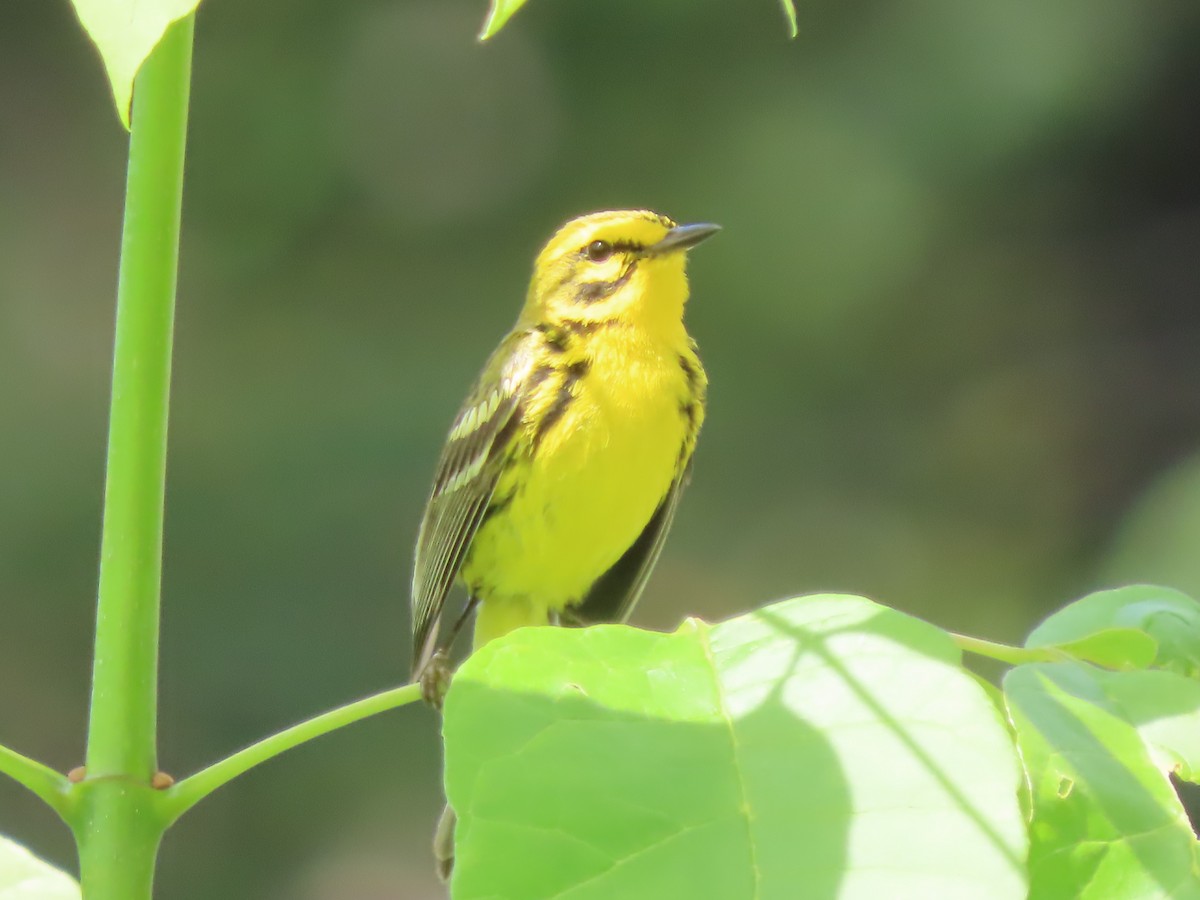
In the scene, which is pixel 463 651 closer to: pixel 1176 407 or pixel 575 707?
pixel 575 707

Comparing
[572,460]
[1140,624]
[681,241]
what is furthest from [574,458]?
[1140,624]

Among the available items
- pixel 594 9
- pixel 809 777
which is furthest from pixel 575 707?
pixel 594 9

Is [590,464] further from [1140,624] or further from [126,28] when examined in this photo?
[126,28]

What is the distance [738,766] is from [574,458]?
60.7 inches

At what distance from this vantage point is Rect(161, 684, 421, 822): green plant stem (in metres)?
0.78

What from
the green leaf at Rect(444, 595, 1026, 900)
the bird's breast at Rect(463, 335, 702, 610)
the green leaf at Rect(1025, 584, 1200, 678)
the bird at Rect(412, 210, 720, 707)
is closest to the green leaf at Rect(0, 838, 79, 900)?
the green leaf at Rect(444, 595, 1026, 900)

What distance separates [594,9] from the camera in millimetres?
5531

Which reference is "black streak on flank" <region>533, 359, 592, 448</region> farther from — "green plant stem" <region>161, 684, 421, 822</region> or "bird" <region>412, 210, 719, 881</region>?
"green plant stem" <region>161, 684, 421, 822</region>

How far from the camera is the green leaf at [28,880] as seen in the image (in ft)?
2.54

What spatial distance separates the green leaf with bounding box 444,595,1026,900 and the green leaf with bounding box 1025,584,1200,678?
207 mm

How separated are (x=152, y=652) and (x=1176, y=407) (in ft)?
18.3

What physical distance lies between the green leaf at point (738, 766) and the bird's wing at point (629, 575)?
5.38 ft

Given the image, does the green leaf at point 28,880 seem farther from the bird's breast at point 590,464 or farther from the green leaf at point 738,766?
the bird's breast at point 590,464

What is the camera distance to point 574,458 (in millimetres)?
2172
